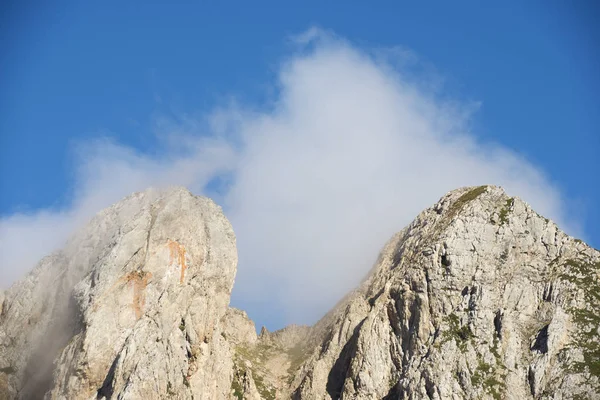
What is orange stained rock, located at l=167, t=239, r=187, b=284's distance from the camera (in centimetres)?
18575

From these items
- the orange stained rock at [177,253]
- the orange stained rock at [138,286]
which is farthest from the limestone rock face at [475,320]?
the orange stained rock at [138,286]

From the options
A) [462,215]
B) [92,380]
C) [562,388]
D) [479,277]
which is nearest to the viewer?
[562,388]

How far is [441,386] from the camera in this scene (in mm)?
151375

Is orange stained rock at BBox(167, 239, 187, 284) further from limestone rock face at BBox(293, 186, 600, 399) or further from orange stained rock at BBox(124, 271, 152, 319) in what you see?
limestone rock face at BBox(293, 186, 600, 399)

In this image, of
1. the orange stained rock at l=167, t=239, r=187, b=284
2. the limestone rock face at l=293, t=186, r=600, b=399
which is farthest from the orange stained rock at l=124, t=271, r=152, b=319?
the limestone rock face at l=293, t=186, r=600, b=399

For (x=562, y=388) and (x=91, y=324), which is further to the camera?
(x=91, y=324)

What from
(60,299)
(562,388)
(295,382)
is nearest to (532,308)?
(562,388)

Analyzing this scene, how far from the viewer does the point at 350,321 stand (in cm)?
18750

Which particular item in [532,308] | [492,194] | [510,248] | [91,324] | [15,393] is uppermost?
[492,194]

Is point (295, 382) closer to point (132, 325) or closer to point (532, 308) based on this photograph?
point (132, 325)

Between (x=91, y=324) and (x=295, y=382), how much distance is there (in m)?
47.4

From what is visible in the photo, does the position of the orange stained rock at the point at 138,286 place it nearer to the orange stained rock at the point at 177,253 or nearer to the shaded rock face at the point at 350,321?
the shaded rock face at the point at 350,321

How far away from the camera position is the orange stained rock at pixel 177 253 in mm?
185750

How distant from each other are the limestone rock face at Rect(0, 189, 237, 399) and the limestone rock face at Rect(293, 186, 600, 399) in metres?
26.8
